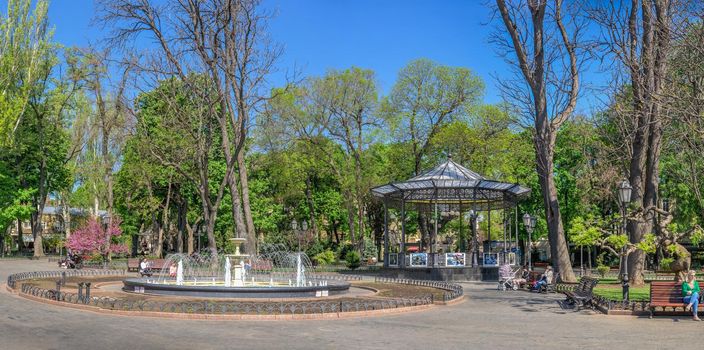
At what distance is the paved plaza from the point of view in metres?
11.3

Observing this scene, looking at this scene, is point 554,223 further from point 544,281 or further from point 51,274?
point 51,274

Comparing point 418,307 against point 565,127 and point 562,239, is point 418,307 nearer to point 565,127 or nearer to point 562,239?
point 562,239

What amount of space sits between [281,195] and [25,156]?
69.8 feet

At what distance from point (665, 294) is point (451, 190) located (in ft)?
70.0

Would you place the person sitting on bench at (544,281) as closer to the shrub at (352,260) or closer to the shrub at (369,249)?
the shrub at (352,260)

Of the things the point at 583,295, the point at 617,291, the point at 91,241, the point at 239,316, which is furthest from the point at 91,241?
the point at 583,295

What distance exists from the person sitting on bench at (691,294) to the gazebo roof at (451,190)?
53.0ft

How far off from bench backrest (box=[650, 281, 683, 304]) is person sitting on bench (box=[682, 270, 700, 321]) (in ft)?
0.52

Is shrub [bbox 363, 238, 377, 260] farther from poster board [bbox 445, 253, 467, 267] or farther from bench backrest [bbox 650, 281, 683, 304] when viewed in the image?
bench backrest [bbox 650, 281, 683, 304]

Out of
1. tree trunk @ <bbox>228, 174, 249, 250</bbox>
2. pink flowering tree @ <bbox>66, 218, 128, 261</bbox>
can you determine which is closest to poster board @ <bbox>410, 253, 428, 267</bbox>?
tree trunk @ <bbox>228, 174, 249, 250</bbox>

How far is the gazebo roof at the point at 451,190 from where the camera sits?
107 feet

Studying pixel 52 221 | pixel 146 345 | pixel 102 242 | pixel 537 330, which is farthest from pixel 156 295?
pixel 52 221

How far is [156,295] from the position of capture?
19828 millimetres

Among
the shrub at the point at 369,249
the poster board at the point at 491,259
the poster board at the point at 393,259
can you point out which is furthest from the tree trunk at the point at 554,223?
the shrub at the point at 369,249
